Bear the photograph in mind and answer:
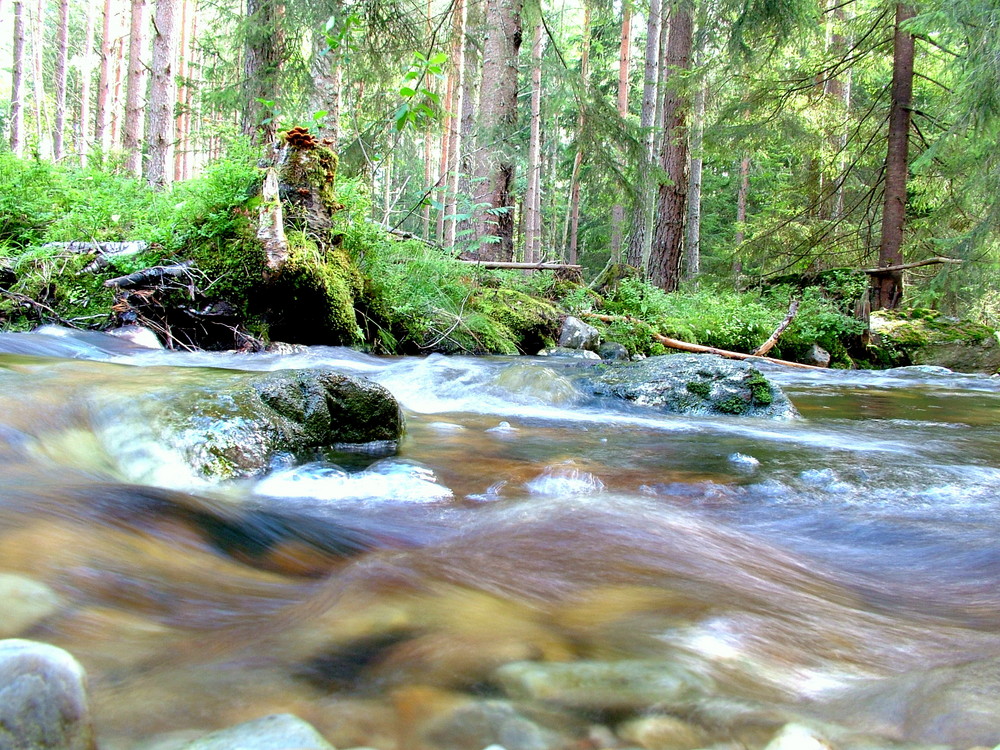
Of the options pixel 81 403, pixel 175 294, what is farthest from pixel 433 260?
pixel 81 403

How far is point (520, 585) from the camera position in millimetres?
1939

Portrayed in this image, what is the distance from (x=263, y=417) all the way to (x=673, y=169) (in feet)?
36.8

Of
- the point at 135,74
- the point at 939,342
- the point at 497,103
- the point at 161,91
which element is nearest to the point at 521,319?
the point at 497,103

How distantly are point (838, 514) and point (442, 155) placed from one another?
1303 inches

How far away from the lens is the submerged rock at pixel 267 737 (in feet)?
3.18

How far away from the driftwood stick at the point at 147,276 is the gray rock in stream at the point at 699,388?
399cm

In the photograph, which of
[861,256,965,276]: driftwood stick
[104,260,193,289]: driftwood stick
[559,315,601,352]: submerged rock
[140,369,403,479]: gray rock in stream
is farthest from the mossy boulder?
[861,256,965,276]: driftwood stick

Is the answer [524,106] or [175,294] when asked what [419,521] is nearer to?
[175,294]

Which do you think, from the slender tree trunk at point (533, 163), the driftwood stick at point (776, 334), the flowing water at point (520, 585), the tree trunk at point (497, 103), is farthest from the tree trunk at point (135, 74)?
the flowing water at point (520, 585)

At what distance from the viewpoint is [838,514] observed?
117 inches

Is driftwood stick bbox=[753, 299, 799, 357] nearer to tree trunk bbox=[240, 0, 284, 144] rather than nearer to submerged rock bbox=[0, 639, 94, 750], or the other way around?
tree trunk bbox=[240, 0, 284, 144]

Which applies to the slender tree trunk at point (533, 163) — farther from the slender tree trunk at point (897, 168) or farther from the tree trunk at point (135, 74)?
the tree trunk at point (135, 74)

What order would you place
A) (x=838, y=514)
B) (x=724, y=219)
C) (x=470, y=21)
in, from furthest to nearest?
(x=724, y=219) → (x=470, y=21) → (x=838, y=514)

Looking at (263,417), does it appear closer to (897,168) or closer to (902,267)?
(902,267)
